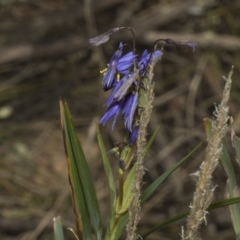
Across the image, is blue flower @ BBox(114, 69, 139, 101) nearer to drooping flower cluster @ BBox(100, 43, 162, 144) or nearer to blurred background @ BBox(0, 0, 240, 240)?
drooping flower cluster @ BBox(100, 43, 162, 144)

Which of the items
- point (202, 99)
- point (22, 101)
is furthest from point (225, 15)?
point (22, 101)

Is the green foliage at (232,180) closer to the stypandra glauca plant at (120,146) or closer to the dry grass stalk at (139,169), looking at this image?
the stypandra glauca plant at (120,146)

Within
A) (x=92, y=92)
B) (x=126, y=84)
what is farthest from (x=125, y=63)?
(x=92, y=92)

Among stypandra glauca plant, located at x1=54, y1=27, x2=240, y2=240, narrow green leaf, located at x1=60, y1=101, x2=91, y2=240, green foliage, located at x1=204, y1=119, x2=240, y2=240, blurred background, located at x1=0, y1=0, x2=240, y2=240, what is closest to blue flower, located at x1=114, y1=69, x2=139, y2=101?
stypandra glauca plant, located at x1=54, y1=27, x2=240, y2=240

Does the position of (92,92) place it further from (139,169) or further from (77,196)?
(139,169)

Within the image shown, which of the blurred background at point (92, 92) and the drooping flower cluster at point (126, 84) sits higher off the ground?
the drooping flower cluster at point (126, 84)

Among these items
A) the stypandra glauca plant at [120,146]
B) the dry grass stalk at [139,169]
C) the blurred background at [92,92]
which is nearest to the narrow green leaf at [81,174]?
the stypandra glauca plant at [120,146]
